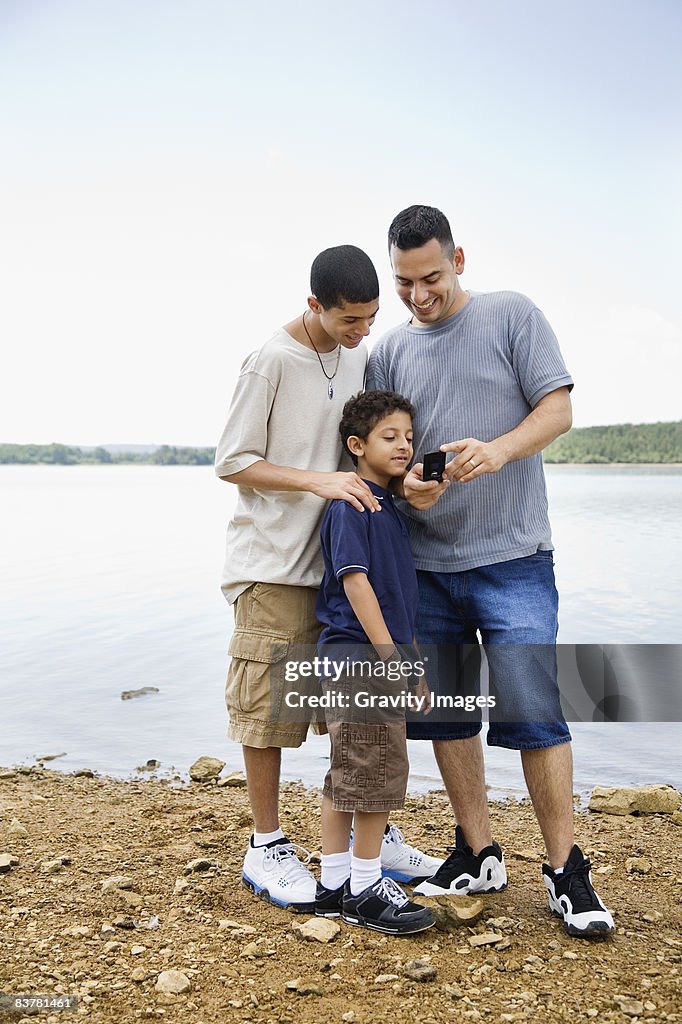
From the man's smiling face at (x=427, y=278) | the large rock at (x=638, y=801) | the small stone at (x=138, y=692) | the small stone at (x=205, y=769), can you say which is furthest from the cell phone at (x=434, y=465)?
the small stone at (x=138, y=692)

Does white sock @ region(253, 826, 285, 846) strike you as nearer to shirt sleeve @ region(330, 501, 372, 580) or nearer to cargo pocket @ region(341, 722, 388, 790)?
cargo pocket @ region(341, 722, 388, 790)

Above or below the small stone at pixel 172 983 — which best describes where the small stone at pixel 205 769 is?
below

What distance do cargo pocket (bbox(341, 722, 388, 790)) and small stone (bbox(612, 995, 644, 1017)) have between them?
816mm

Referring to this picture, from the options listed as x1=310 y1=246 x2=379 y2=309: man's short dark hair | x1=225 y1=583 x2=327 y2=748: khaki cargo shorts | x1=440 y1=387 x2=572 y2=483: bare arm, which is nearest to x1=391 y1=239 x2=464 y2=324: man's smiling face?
x1=310 y1=246 x2=379 y2=309: man's short dark hair

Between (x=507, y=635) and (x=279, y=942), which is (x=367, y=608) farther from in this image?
(x=279, y=942)

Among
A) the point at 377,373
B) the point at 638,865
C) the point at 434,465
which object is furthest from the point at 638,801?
the point at 377,373

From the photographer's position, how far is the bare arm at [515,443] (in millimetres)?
2883

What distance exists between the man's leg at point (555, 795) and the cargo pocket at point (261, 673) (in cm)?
80

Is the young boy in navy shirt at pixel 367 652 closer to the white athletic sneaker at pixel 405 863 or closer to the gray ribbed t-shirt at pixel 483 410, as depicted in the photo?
the gray ribbed t-shirt at pixel 483 410

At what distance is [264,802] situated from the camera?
10.6 ft

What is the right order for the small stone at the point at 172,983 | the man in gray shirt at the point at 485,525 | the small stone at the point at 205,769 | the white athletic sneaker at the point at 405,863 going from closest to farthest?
the small stone at the point at 172,983 → the man in gray shirt at the point at 485,525 → the white athletic sneaker at the point at 405,863 → the small stone at the point at 205,769

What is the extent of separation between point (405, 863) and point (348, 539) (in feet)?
4.01

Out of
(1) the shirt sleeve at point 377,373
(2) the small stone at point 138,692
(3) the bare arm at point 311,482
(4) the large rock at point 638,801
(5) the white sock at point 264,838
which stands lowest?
(2) the small stone at point 138,692

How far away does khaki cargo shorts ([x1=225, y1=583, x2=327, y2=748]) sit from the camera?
3.14 metres
